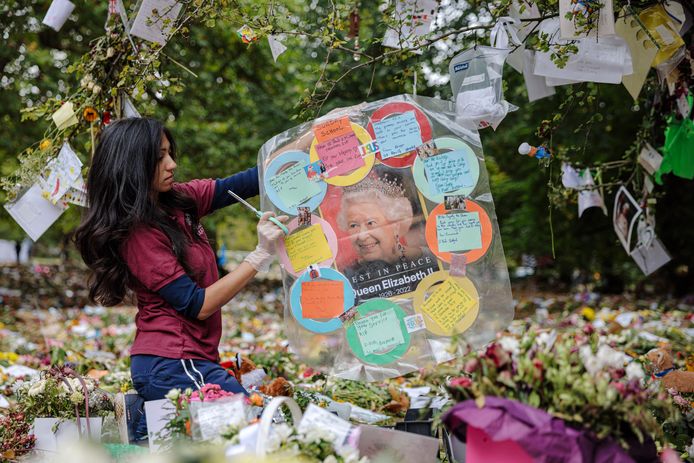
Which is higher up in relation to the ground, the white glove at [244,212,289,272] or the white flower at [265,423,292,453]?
the white glove at [244,212,289,272]

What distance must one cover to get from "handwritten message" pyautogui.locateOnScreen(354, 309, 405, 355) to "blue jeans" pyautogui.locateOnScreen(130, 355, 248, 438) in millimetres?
552

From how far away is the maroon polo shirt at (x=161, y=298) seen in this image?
264 centimetres

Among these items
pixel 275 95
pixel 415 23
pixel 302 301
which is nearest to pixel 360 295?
pixel 302 301

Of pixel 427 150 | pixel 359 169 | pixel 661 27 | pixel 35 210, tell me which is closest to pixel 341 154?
pixel 359 169

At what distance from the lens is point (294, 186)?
2.88 meters

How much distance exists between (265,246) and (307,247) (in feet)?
0.65

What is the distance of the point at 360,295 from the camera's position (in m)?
2.81

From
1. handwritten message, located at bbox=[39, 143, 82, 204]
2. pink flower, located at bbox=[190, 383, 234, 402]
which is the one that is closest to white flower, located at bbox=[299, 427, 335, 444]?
pink flower, located at bbox=[190, 383, 234, 402]

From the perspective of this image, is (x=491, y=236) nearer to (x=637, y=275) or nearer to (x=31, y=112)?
(x=31, y=112)

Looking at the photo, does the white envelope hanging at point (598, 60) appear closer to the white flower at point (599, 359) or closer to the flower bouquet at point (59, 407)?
the white flower at point (599, 359)

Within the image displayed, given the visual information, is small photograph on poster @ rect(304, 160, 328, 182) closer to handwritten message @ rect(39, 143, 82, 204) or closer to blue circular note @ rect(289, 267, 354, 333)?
blue circular note @ rect(289, 267, 354, 333)

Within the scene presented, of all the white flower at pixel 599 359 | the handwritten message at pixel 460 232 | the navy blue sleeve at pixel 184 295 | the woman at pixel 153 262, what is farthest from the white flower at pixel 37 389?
the white flower at pixel 599 359

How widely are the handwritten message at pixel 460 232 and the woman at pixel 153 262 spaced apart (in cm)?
66

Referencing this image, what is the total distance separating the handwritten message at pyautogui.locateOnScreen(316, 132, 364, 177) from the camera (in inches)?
113
